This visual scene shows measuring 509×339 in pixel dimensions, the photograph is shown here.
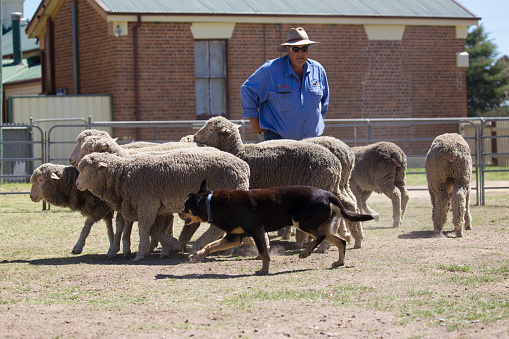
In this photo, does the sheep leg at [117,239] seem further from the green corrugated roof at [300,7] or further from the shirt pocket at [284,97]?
the green corrugated roof at [300,7]

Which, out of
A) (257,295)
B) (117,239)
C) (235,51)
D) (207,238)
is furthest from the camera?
(235,51)

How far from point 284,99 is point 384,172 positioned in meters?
3.06

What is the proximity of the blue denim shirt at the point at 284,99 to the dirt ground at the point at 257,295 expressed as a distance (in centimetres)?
168

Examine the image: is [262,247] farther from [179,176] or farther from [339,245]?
[179,176]

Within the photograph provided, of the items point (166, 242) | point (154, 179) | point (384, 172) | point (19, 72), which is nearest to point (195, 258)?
point (166, 242)

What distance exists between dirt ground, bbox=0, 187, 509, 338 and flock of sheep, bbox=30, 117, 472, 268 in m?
0.41

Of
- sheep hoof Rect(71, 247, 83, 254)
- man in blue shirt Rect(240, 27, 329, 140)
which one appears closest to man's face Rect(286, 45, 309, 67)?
man in blue shirt Rect(240, 27, 329, 140)

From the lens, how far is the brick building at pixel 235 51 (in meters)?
20.1

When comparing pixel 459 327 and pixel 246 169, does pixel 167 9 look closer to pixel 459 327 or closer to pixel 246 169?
pixel 246 169

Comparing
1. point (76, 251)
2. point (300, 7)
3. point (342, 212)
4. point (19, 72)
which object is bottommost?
point (76, 251)

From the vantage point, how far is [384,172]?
37.3ft

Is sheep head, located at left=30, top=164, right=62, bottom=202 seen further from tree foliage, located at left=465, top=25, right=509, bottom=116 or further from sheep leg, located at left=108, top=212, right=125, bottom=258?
tree foliage, located at left=465, top=25, right=509, bottom=116

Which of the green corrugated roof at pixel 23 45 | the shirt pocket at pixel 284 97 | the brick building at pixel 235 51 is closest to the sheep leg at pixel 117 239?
the shirt pocket at pixel 284 97

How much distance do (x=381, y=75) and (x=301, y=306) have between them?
1779 cm
